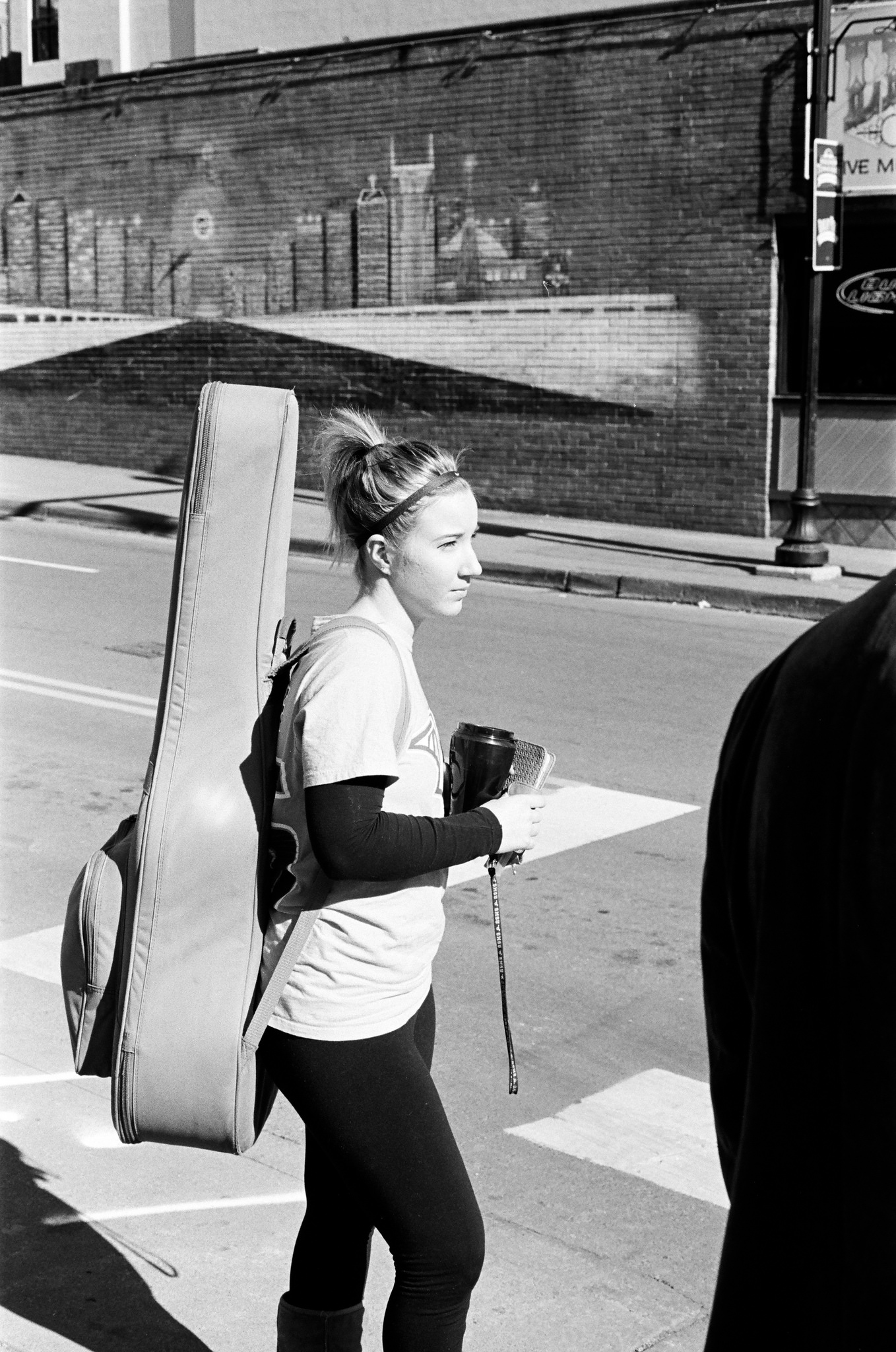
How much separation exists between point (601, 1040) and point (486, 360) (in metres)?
14.2

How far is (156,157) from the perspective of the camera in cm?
2100

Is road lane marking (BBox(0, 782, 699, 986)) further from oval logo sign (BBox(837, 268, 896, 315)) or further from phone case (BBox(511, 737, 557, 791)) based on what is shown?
oval logo sign (BBox(837, 268, 896, 315))

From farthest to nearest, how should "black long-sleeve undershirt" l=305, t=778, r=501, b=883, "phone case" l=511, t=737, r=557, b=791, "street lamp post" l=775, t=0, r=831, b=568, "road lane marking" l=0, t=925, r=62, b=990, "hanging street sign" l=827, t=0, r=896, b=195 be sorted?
"hanging street sign" l=827, t=0, r=896, b=195 → "street lamp post" l=775, t=0, r=831, b=568 → "road lane marking" l=0, t=925, r=62, b=990 → "phone case" l=511, t=737, r=557, b=791 → "black long-sleeve undershirt" l=305, t=778, r=501, b=883

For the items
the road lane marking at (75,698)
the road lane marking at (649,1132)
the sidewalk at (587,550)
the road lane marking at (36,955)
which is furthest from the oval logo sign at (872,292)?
the road lane marking at (649,1132)

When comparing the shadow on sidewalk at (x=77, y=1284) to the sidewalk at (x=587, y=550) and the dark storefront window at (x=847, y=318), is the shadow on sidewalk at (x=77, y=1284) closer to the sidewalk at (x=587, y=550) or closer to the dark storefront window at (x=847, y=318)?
the sidewalk at (x=587, y=550)

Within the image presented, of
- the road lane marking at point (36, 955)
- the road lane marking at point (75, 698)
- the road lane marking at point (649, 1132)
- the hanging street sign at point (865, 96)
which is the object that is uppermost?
the hanging street sign at point (865, 96)

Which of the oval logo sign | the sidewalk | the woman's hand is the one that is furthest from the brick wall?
the woman's hand

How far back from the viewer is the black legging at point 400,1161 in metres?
2.58

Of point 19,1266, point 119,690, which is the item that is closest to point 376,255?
point 119,690

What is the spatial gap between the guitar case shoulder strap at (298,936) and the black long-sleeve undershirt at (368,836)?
0.10 meters

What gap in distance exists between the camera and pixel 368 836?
101 inches

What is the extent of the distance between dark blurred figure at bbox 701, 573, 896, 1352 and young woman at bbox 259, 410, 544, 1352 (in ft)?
4.10

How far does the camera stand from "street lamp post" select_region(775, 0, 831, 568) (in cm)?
1339

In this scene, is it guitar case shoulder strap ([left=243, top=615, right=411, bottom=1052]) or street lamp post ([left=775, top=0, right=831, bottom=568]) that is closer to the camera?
guitar case shoulder strap ([left=243, top=615, right=411, bottom=1052])
